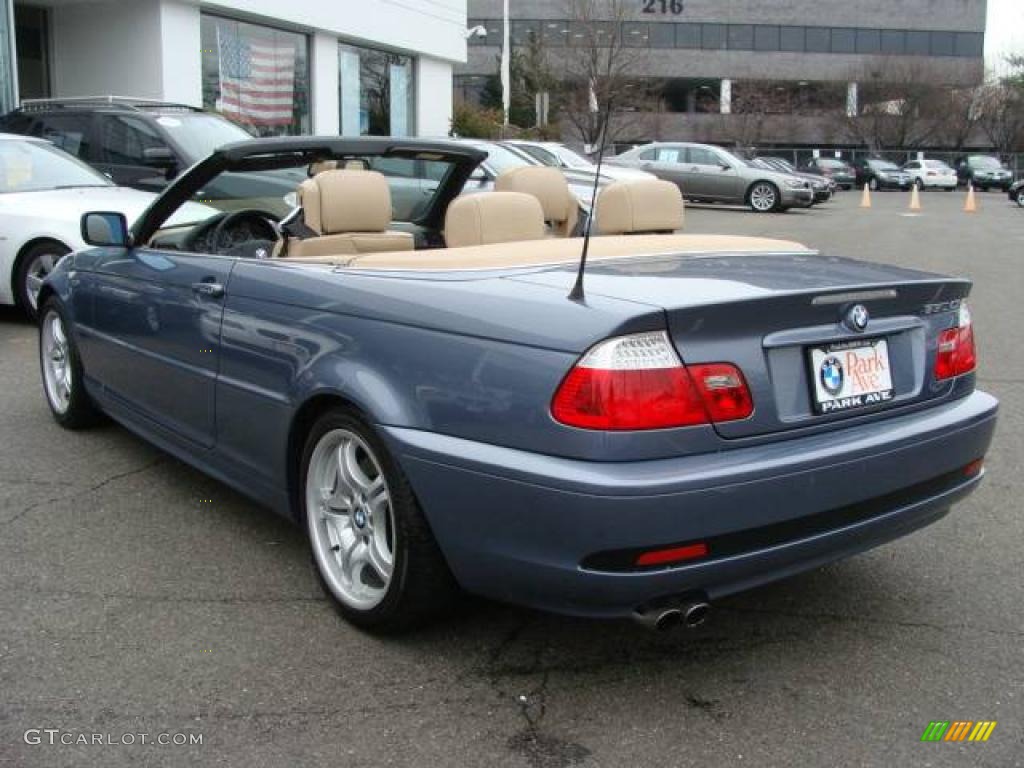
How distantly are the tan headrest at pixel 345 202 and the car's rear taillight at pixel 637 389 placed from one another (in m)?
1.90

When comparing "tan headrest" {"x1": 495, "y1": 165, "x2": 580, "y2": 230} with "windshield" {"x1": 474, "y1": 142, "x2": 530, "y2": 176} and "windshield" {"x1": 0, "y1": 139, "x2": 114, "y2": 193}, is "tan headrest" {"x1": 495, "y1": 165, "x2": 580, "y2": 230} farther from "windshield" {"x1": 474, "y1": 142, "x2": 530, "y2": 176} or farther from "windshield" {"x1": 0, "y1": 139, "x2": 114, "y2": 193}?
"windshield" {"x1": 474, "y1": 142, "x2": 530, "y2": 176}

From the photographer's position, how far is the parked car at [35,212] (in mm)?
8117

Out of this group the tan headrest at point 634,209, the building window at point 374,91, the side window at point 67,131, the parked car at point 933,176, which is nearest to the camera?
the tan headrest at point 634,209

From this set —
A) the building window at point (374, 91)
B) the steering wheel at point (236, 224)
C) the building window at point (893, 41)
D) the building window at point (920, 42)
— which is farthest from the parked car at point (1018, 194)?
the building window at point (920, 42)

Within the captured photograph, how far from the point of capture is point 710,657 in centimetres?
320

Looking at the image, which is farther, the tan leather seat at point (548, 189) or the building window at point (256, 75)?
the building window at point (256, 75)

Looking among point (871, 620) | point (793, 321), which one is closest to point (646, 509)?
point (793, 321)

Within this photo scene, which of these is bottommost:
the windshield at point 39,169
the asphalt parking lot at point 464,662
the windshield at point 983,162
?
the asphalt parking lot at point 464,662

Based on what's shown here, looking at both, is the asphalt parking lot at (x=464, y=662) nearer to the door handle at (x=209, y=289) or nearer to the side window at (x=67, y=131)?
the door handle at (x=209, y=289)

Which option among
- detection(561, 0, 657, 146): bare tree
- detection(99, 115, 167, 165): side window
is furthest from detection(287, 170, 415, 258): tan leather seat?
detection(561, 0, 657, 146): bare tree

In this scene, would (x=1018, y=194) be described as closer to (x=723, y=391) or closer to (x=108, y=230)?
(x=108, y=230)

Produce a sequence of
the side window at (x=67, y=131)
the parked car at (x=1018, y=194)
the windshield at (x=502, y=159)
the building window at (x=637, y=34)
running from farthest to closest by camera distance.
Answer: the building window at (x=637, y=34) < the parked car at (x=1018, y=194) < the windshield at (x=502, y=159) < the side window at (x=67, y=131)

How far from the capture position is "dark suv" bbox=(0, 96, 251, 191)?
10.9 metres

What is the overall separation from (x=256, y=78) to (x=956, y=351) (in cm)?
1937
